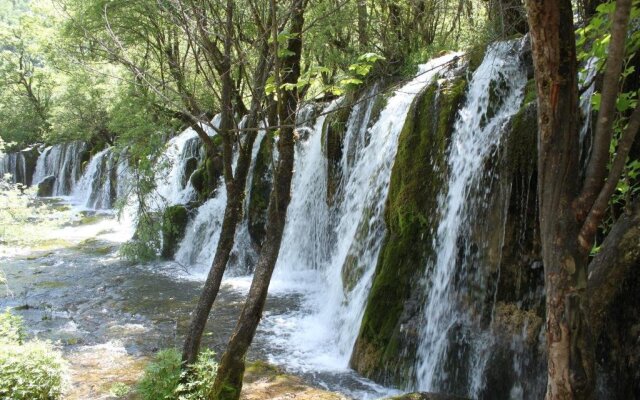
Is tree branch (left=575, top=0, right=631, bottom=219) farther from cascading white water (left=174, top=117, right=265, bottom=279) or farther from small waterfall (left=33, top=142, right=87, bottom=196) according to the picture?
small waterfall (left=33, top=142, right=87, bottom=196)

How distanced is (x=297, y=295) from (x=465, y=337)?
486 centimetres

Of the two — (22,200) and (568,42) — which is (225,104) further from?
(22,200)

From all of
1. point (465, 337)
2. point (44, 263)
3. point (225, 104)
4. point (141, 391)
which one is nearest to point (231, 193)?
point (225, 104)

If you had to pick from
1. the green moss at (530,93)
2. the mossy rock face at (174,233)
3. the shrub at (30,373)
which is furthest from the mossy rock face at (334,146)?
the shrub at (30,373)

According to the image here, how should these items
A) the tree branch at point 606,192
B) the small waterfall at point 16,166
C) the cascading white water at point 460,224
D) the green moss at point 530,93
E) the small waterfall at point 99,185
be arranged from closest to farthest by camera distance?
1. the tree branch at point 606,192
2. the cascading white water at point 460,224
3. the green moss at point 530,93
4. the small waterfall at point 99,185
5. the small waterfall at point 16,166

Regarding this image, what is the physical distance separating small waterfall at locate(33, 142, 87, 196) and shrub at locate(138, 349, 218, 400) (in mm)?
23082

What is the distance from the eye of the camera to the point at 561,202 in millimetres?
2307

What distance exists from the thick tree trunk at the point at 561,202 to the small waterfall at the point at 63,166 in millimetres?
26592

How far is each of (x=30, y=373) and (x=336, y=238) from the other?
589 centimetres

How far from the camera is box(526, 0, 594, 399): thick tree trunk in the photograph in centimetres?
221

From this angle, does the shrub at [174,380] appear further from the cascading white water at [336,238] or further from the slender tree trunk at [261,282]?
the cascading white water at [336,238]

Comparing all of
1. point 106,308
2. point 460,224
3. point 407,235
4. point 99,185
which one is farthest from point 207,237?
point 99,185

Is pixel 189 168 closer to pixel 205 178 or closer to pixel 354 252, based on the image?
pixel 205 178

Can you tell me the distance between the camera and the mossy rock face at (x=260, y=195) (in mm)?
12016
